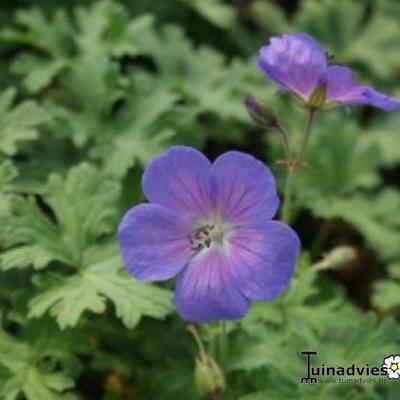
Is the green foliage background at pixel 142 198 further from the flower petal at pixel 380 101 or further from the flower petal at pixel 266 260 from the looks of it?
the flower petal at pixel 380 101

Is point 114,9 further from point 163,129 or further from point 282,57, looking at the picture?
point 282,57

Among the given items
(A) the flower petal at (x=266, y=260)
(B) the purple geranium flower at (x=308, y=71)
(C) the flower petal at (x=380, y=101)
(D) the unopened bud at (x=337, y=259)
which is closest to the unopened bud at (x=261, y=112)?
(B) the purple geranium flower at (x=308, y=71)

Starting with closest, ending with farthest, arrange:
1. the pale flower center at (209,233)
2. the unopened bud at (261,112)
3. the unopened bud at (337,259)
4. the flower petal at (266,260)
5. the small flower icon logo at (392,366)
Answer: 1. the flower petal at (266,260)
2. the pale flower center at (209,233)
3. the unopened bud at (261,112)
4. the small flower icon logo at (392,366)
5. the unopened bud at (337,259)

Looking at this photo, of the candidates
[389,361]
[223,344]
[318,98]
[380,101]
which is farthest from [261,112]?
[389,361]

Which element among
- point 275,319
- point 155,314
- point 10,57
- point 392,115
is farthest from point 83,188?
point 392,115

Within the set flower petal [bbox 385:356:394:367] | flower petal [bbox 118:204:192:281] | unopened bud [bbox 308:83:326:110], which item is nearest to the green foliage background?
flower petal [bbox 385:356:394:367]

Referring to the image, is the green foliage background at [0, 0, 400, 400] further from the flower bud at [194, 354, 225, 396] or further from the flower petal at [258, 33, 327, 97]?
the flower petal at [258, 33, 327, 97]
